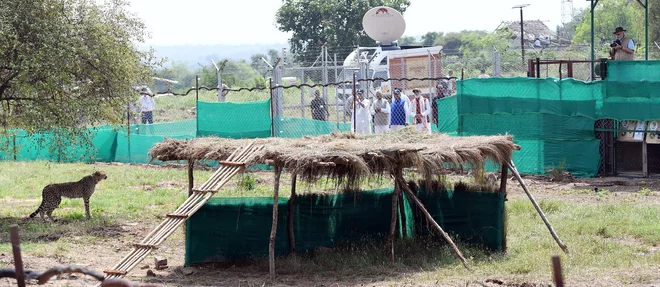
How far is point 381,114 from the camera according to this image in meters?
21.5

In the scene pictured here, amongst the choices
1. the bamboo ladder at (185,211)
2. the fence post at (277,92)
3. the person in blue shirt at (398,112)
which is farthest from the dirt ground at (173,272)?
the fence post at (277,92)

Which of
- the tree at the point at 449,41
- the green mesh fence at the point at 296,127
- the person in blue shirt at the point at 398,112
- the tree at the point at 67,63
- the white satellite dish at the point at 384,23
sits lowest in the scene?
the green mesh fence at the point at 296,127

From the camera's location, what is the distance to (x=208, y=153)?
40.2 feet

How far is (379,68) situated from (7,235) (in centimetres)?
1674

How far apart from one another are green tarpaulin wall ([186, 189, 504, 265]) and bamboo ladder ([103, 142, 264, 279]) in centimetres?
98

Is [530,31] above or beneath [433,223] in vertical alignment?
above

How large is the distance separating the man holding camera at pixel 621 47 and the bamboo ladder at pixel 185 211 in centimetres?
1047

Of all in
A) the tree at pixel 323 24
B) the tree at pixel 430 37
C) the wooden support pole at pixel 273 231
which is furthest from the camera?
the tree at pixel 430 37

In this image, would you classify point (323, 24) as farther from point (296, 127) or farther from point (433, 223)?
point (433, 223)

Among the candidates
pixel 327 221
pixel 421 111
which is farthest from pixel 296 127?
pixel 327 221

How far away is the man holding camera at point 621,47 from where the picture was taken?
19.5 metres

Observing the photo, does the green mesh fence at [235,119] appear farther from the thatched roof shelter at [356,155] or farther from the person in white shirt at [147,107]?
the thatched roof shelter at [356,155]

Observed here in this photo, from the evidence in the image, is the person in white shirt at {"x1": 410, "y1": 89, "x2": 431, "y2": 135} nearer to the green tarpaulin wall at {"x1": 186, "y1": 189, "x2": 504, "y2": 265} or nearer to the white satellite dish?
the white satellite dish

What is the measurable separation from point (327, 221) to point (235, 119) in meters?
9.86
